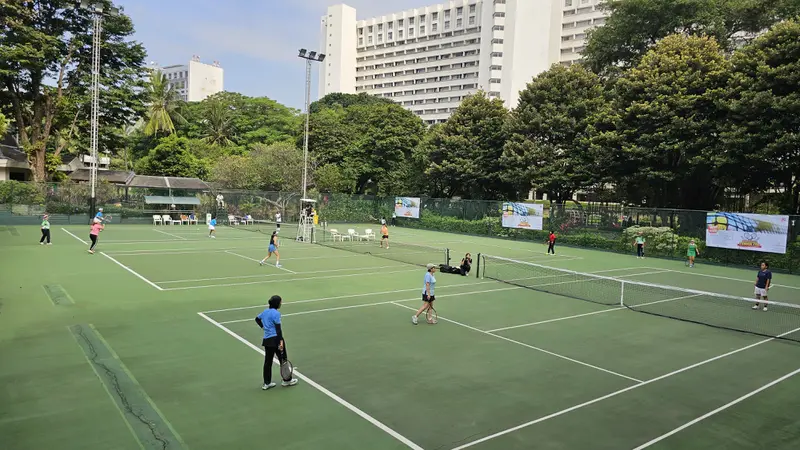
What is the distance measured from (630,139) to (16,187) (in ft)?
160

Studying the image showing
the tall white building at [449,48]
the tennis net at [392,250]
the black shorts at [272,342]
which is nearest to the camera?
the black shorts at [272,342]

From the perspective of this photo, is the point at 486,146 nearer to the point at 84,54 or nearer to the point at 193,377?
the point at 84,54

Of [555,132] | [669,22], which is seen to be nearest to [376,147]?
[555,132]

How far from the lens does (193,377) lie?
386 inches

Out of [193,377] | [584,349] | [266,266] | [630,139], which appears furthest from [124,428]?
[630,139]

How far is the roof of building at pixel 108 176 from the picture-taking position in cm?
5458

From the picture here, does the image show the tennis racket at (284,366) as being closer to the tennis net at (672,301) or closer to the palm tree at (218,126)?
the tennis net at (672,301)

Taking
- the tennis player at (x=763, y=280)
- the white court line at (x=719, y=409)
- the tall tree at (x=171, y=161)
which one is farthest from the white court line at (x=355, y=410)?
the tall tree at (x=171, y=161)

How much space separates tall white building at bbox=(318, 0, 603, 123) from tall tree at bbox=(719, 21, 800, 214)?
48584 mm

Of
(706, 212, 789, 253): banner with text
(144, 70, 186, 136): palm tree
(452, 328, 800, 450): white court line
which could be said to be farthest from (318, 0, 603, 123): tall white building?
(452, 328, 800, 450): white court line

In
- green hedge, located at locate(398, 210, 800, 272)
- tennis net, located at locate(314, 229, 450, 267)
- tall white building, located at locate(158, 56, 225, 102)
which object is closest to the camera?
tennis net, located at locate(314, 229, 450, 267)

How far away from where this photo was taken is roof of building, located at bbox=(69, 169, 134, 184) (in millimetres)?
54575

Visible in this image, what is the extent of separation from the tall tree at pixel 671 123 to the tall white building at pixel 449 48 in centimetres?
4246

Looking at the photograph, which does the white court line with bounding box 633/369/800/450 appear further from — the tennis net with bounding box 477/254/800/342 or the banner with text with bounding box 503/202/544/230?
the banner with text with bounding box 503/202/544/230
